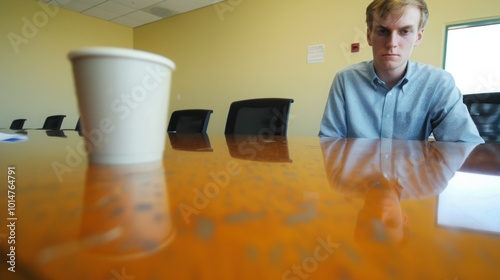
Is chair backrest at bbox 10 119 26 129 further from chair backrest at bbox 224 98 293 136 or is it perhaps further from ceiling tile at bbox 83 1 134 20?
chair backrest at bbox 224 98 293 136

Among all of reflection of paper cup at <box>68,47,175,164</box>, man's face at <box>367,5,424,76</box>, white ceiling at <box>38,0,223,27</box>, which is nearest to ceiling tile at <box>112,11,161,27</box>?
white ceiling at <box>38,0,223,27</box>

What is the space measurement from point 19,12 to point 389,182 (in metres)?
5.71

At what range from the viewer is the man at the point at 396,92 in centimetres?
117

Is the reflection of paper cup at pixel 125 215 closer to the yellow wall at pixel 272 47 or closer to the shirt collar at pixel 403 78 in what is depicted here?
the shirt collar at pixel 403 78

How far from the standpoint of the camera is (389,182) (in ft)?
0.71

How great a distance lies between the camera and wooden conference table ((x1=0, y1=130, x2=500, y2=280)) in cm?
9

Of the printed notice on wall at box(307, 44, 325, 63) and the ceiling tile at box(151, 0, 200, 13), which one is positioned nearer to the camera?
the printed notice on wall at box(307, 44, 325, 63)

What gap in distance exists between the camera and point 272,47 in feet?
11.6

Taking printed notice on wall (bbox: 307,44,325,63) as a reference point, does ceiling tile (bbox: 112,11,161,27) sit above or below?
above

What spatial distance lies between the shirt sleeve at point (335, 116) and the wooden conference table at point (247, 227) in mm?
1137

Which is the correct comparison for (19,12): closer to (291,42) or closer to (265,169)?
(291,42)

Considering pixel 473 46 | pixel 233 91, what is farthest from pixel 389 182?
pixel 233 91

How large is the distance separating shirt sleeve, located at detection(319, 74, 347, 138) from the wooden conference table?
114 centimetres

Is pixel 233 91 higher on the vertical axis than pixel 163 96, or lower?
higher
